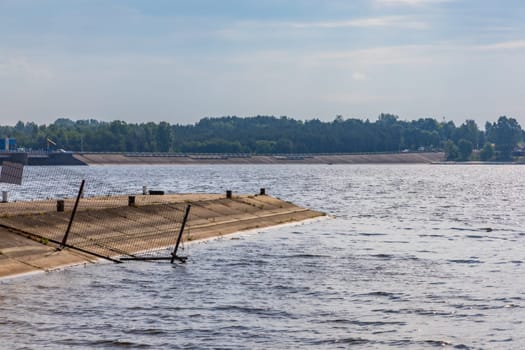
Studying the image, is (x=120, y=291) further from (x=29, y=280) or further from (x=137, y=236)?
(x=137, y=236)

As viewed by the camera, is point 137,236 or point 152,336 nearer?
point 152,336

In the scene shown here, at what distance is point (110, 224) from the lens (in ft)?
186

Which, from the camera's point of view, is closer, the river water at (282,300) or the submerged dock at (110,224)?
the river water at (282,300)

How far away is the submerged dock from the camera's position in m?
44.7

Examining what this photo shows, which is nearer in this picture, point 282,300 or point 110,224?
point 282,300

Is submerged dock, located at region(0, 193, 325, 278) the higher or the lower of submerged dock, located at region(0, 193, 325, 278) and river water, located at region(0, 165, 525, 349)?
the higher

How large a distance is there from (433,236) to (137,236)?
2220 centimetres

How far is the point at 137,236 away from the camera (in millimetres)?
55938

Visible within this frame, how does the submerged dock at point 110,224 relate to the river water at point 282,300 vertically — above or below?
above

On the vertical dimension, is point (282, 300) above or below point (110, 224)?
below

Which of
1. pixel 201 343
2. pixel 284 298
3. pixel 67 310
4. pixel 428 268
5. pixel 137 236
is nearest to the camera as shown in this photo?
pixel 201 343

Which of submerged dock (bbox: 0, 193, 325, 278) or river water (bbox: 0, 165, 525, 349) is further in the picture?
submerged dock (bbox: 0, 193, 325, 278)

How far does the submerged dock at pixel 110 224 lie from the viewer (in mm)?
44719

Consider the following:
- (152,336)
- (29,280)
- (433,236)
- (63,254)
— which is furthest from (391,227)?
(152,336)
